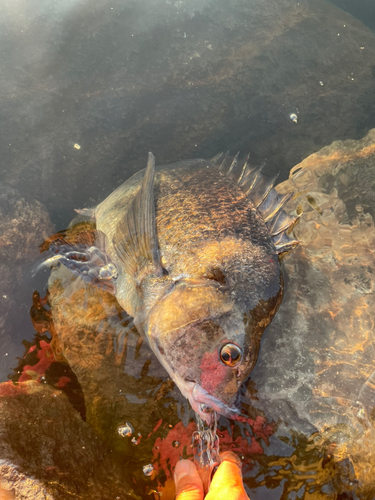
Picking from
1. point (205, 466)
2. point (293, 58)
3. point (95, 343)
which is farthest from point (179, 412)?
point (293, 58)

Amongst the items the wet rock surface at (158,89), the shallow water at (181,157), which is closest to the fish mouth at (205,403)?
the shallow water at (181,157)

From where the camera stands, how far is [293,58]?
4.11 meters

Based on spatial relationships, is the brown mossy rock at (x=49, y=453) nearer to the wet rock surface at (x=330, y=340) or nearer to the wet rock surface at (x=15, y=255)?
the wet rock surface at (x=15, y=255)

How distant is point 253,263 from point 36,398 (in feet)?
5.91

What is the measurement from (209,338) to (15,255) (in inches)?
79.3

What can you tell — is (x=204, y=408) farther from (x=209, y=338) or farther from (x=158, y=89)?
(x=158, y=89)

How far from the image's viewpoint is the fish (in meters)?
2.04

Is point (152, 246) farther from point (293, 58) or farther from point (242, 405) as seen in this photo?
point (293, 58)

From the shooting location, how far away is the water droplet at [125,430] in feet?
7.98

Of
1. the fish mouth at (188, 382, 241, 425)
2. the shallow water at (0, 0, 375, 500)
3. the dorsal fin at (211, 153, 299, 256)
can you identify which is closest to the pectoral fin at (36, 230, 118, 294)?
the shallow water at (0, 0, 375, 500)

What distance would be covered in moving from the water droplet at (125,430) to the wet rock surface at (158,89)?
1.94 meters

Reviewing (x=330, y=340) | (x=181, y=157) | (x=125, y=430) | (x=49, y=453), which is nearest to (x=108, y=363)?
(x=125, y=430)

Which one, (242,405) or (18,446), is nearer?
(18,446)

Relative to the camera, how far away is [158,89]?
3.75 m
